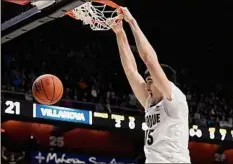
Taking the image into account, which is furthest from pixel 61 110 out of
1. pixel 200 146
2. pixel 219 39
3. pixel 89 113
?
pixel 219 39

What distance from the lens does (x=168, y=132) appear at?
317 centimetres

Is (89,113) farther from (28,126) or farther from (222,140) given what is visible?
(222,140)

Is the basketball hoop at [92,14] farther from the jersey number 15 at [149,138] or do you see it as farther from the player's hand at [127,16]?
the jersey number 15 at [149,138]

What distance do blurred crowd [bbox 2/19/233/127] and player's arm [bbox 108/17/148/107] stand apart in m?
8.25

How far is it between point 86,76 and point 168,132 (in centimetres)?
1182

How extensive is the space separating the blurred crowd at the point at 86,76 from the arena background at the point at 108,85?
3 centimetres

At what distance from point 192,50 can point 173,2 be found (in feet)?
7.78

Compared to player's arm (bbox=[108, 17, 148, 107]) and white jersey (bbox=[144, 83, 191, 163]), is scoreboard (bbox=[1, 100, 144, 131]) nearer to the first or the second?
player's arm (bbox=[108, 17, 148, 107])

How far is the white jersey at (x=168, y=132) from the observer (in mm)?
3135

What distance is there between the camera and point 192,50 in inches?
731

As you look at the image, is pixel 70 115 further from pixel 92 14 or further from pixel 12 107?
pixel 92 14

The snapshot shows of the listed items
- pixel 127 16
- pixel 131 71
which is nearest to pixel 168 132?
pixel 131 71

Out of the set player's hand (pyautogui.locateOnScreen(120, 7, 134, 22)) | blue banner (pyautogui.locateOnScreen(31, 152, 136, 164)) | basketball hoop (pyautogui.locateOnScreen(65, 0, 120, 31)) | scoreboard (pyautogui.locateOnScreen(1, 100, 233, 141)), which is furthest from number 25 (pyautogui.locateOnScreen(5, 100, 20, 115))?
player's hand (pyautogui.locateOnScreen(120, 7, 134, 22))

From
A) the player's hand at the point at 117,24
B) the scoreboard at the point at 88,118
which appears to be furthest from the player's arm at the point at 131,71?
the scoreboard at the point at 88,118
